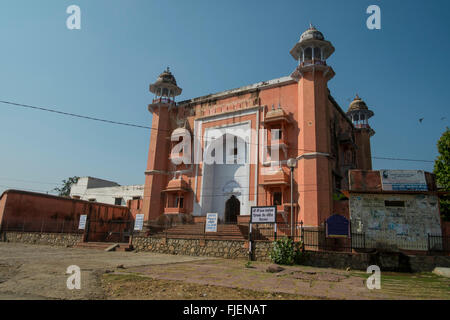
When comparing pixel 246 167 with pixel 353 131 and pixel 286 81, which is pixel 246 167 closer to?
pixel 286 81

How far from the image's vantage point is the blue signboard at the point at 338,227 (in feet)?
38.2

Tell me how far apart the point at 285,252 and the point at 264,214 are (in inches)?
72.2

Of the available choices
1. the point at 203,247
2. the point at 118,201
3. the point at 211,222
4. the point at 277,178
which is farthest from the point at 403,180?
the point at 118,201

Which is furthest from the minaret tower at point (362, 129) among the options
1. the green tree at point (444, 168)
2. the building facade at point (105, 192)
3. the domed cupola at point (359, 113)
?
the building facade at point (105, 192)

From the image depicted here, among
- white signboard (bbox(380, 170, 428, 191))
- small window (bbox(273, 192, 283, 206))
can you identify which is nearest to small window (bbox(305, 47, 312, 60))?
small window (bbox(273, 192, 283, 206))

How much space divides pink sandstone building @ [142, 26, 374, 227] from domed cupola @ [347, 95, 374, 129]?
13cm

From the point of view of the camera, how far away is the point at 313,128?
17.8 metres

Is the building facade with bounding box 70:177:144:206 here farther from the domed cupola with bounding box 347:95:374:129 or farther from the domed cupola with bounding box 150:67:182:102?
the domed cupola with bounding box 347:95:374:129

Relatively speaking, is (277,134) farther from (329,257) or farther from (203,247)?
(329,257)

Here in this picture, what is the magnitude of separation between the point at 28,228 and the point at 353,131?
2819 centimetres

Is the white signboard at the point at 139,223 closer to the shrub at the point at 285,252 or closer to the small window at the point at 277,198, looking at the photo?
the shrub at the point at 285,252

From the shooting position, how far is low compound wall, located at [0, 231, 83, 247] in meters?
17.9

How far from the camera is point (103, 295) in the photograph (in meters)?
4.20
